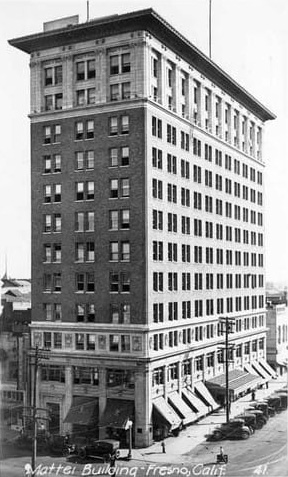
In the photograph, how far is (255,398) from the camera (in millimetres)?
62094

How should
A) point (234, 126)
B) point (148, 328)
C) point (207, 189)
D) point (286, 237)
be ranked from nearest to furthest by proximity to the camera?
point (286, 237) < point (148, 328) < point (207, 189) < point (234, 126)

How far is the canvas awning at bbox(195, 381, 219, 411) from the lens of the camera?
55781 mm

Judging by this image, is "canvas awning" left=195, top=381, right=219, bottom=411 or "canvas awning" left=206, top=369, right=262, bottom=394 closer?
"canvas awning" left=195, top=381, right=219, bottom=411

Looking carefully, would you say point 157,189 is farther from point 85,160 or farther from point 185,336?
point 185,336

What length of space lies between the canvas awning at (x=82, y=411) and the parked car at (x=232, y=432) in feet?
29.7

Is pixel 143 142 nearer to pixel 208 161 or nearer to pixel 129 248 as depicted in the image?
pixel 129 248

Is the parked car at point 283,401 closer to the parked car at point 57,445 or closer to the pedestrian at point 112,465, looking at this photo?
the parked car at point 57,445

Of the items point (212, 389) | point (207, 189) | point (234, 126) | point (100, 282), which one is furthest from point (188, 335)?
point (234, 126)

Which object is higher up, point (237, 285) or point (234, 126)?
point (234, 126)

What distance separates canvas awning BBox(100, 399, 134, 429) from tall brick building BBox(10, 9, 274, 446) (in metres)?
0.11

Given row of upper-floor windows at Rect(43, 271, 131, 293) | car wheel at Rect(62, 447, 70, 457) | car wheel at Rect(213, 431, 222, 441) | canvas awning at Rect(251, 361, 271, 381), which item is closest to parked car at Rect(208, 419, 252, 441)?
car wheel at Rect(213, 431, 222, 441)

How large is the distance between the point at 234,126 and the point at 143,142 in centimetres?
2122

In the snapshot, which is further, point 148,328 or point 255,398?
point 255,398

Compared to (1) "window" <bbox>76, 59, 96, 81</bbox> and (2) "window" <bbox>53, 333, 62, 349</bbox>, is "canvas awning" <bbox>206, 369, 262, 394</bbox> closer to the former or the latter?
(2) "window" <bbox>53, 333, 62, 349</bbox>
